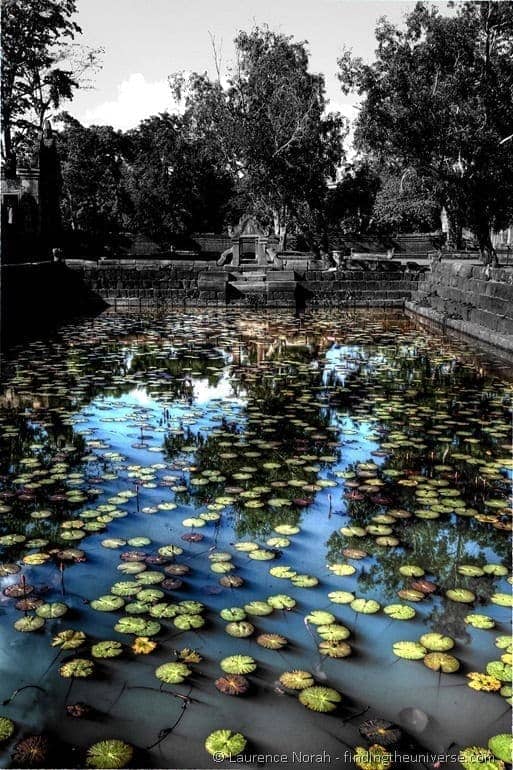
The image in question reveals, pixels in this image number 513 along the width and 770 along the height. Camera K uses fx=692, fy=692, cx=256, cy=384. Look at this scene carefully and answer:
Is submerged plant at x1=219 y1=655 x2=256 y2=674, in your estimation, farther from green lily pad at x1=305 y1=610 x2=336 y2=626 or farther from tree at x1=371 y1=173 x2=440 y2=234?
tree at x1=371 y1=173 x2=440 y2=234

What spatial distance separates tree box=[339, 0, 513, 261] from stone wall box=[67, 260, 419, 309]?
4879 mm

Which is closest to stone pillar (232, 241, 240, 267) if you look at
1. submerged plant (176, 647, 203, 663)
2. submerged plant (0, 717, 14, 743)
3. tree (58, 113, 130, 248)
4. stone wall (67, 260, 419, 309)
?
stone wall (67, 260, 419, 309)

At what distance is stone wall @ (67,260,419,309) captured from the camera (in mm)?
18094

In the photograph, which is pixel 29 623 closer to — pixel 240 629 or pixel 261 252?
pixel 240 629

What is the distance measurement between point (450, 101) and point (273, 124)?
46.5ft

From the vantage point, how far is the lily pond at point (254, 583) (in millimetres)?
2143

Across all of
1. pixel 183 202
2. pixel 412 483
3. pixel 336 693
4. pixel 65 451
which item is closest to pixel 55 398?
pixel 65 451

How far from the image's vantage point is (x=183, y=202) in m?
46.5

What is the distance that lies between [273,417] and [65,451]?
1928mm

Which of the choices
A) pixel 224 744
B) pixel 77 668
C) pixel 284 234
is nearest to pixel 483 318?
pixel 77 668

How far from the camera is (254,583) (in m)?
3.05

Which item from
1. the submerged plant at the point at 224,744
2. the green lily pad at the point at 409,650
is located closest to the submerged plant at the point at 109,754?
the submerged plant at the point at 224,744

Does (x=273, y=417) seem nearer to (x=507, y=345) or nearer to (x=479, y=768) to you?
(x=479, y=768)

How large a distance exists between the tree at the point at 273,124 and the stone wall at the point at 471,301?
1805 centimetres
